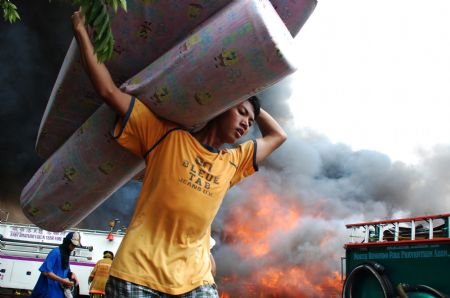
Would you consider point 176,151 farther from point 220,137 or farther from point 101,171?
point 101,171

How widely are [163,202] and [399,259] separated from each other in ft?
22.0

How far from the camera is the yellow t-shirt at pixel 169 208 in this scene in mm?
1866

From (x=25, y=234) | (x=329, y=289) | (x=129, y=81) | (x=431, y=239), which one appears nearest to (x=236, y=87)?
(x=129, y=81)

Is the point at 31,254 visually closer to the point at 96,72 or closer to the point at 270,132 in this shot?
the point at 270,132

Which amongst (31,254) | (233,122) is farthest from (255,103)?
(31,254)

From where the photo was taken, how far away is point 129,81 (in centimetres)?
220

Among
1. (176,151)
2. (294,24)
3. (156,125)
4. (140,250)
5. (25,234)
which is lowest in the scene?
(140,250)

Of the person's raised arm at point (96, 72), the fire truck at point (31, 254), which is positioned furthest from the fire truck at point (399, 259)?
the fire truck at point (31, 254)

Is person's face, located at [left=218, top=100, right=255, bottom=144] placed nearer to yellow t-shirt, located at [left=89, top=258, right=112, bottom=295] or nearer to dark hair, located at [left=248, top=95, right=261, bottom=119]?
dark hair, located at [left=248, top=95, right=261, bottom=119]

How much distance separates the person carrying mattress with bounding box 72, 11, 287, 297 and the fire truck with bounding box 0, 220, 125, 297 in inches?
410

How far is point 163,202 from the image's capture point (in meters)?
1.95

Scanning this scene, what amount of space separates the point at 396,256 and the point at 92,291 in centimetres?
553

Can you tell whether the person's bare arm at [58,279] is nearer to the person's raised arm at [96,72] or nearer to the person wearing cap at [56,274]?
the person wearing cap at [56,274]

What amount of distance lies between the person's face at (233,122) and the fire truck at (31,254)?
10.4 metres
